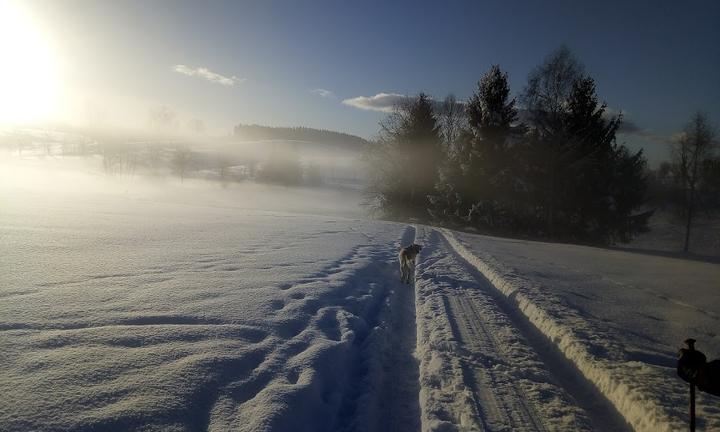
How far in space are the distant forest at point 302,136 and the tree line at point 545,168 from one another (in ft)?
502

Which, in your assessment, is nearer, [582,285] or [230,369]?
[230,369]

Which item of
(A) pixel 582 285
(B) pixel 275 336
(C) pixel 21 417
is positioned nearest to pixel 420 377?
(B) pixel 275 336

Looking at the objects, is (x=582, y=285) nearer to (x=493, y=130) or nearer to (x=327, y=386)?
(x=327, y=386)

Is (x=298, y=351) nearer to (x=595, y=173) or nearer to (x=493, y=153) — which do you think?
(x=493, y=153)

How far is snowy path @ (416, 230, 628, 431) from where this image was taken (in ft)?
13.7

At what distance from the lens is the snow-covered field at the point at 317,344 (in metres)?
3.86

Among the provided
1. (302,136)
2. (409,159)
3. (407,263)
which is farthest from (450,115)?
(302,136)

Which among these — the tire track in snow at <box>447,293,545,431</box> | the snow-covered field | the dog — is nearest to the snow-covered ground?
the snow-covered field

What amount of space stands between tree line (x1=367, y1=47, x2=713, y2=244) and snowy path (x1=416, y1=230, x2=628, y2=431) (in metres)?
22.5

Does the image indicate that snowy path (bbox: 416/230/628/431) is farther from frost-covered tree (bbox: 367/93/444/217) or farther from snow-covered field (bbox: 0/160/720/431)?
frost-covered tree (bbox: 367/93/444/217)

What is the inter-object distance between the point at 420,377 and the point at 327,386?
4.16 feet

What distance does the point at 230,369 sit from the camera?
4520mm

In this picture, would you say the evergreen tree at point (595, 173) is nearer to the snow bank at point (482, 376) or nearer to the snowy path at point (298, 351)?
the snowy path at point (298, 351)

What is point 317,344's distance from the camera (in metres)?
5.56
